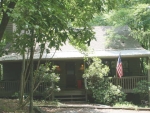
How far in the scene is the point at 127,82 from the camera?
17547 mm

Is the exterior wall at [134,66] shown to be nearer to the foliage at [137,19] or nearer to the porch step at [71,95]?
the foliage at [137,19]

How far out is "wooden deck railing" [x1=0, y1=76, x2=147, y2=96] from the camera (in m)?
17.0

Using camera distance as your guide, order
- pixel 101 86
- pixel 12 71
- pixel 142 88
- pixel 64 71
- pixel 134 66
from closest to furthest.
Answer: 1. pixel 101 86
2. pixel 142 88
3. pixel 134 66
4. pixel 64 71
5. pixel 12 71

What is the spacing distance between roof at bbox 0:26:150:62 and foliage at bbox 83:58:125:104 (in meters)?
1.32

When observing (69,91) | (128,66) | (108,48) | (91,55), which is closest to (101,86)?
(91,55)

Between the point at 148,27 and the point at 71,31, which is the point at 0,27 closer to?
the point at 71,31

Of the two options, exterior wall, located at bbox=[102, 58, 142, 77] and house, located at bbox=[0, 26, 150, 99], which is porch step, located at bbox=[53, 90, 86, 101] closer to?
house, located at bbox=[0, 26, 150, 99]

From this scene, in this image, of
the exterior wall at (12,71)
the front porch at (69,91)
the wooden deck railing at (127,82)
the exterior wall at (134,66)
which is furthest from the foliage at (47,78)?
the exterior wall at (134,66)

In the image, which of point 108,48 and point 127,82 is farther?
point 108,48

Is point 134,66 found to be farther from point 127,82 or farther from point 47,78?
point 47,78

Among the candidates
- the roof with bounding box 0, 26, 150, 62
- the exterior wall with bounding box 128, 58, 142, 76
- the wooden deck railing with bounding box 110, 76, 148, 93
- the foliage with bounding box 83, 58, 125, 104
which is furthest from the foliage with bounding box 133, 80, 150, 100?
the exterior wall with bounding box 128, 58, 142, 76

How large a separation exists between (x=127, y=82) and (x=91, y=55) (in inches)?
134

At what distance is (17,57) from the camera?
17.1 meters

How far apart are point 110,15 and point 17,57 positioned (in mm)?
9936
